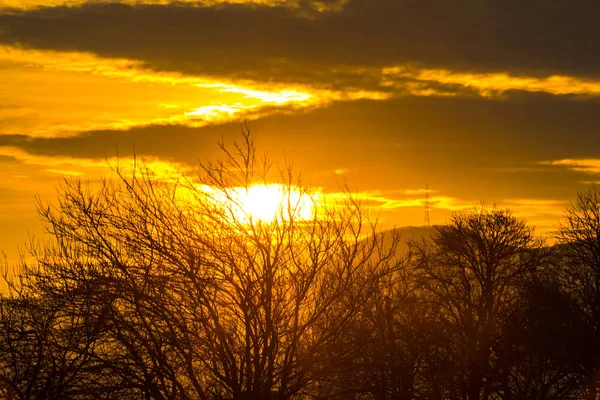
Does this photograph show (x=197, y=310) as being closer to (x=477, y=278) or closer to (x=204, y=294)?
(x=204, y=294)

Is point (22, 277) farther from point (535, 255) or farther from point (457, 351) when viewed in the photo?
point (535, 255)

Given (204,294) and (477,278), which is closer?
(204,294)

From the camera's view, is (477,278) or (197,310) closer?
(197,310)

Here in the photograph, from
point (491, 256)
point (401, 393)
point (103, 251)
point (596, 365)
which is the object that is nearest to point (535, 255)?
point (491, 256)

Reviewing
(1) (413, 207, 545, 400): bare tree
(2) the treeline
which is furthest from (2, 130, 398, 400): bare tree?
(1) (413, 207, 545, 400): bare tree

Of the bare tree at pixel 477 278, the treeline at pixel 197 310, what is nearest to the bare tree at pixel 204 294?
the treeline at pixel 197 310

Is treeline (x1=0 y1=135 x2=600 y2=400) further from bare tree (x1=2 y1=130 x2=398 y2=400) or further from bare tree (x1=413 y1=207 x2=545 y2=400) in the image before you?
bare tree (x1=413 y1=207 x2=545 y2=400)

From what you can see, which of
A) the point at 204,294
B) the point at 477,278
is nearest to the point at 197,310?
the point at 204,294

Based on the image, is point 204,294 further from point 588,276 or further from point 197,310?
point 588,276

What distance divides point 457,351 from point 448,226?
9.70m

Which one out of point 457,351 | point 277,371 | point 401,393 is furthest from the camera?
point 457,351

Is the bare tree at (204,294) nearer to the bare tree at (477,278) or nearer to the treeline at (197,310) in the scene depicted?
the treeline at (197,310)

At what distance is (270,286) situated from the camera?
22156 mm

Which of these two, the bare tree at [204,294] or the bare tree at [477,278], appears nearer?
the bare tree at [204,294]
